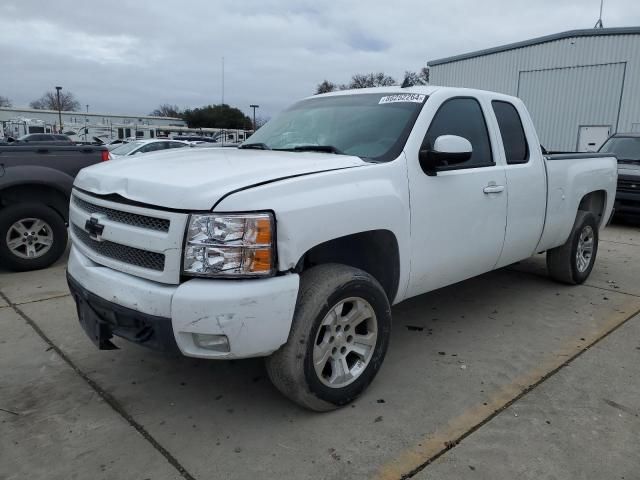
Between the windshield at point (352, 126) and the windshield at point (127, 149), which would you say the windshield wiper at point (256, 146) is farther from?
the windshield at point (127, 149)

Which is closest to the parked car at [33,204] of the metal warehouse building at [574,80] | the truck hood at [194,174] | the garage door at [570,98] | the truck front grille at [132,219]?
the truck hood at [194,174]

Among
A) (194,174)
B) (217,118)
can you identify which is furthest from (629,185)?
(217,118)

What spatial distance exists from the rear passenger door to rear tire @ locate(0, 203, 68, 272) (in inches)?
192

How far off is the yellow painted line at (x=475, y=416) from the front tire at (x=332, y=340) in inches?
20.1

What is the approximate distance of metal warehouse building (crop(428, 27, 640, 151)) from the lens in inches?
709

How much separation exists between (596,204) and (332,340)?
Result: 434 centimetres

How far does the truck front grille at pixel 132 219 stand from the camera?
253 centimetres

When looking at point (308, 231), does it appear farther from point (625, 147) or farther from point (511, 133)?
point (625, 147)

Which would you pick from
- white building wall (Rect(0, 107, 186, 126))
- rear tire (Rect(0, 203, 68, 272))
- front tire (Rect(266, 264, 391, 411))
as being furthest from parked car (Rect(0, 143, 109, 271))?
white building wall (Rect(0, 107, 186, 126))

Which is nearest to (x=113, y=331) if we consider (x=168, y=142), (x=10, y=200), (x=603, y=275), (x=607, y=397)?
(x=607, y=397)

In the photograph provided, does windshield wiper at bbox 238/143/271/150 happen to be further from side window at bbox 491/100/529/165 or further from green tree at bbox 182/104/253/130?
green tree at bbox 182/104/253/130

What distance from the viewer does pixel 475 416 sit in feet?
9.68

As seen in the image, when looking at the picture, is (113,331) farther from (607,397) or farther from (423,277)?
(607,397)

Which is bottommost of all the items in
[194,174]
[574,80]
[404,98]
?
[194,174]
